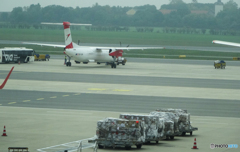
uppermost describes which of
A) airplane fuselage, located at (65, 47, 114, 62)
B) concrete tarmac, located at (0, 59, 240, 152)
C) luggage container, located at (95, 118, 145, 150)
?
airplane fuselage, located at (65, 47, 114, 62)

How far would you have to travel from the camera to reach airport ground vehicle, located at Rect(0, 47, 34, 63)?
80812mm

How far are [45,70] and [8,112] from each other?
36445mm

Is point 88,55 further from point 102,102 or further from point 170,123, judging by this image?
point 170,123

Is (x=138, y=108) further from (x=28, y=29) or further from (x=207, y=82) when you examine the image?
(x=28, y=29)

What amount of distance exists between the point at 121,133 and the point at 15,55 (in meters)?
63.5

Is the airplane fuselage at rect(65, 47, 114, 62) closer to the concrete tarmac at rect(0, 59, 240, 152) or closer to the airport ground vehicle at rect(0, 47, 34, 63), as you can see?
the concrete tarmac at rect(0, 59, 240, 152)

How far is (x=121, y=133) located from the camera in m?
22.6

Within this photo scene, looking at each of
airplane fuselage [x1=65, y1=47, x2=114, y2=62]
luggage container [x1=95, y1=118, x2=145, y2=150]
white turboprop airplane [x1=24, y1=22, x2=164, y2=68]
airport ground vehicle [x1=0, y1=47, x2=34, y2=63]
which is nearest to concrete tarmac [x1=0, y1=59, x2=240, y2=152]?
luggage container [x1=95, y1=118, x2=145, y2=150]

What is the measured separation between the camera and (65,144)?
2312cm

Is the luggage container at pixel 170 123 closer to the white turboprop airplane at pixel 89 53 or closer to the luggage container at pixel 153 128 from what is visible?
the luggage container at pixel 153 128

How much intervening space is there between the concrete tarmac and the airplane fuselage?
8.71m

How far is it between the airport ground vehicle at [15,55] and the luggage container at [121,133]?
6154cm

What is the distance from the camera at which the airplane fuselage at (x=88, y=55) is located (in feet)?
250

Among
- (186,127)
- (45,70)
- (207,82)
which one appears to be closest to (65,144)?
(186,127)
